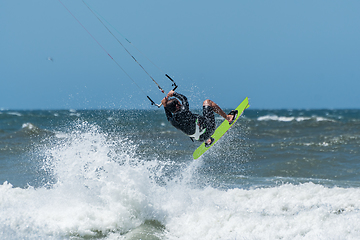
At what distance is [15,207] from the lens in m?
6.79

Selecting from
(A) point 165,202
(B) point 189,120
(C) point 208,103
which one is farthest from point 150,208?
(C) point 208,103

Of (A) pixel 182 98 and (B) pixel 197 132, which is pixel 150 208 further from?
(A) pixel 182 98

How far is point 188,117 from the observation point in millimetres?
7820

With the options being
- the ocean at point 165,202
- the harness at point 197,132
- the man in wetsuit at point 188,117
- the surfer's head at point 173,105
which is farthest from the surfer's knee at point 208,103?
the ocean at point 165,202

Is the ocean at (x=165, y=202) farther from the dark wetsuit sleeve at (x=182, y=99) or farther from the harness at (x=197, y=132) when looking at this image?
the dark wetsuit sleeve at (x=182, y=99)

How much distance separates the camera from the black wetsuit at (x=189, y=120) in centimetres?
771

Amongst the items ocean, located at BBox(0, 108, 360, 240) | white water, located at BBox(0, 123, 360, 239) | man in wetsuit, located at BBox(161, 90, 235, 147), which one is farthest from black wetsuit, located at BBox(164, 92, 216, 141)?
white water, located at BBox(0, 123, 360, 239)

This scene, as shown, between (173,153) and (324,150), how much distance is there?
7.13m

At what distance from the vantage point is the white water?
224 inches

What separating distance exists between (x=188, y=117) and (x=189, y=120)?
0.09 meters

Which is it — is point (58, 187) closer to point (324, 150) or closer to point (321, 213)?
point (321, 213)

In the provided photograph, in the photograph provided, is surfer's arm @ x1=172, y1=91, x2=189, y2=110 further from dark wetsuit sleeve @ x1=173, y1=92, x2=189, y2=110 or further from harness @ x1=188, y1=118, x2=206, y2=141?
harness @ x1=188, y1=118, x2=206, y2=141

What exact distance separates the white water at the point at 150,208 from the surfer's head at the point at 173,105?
1.48m

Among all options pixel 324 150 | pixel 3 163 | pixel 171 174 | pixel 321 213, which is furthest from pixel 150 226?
pixel 324 150
